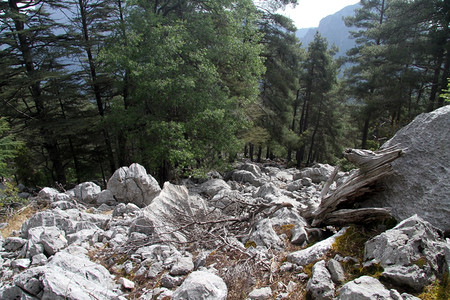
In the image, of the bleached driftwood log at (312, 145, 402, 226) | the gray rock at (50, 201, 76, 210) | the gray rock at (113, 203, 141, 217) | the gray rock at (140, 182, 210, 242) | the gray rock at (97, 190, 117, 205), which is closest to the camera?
the bleached driftwood log at (312, 145, 402, 226)

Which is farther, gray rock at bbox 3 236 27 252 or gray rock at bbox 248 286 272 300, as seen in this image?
gray rock at bbox 3 236 27 252

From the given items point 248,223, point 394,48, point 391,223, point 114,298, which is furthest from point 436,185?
point 394,48

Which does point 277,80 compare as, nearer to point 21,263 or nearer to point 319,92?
point 319,92

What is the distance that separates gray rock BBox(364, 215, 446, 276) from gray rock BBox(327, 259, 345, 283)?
0.36 metres

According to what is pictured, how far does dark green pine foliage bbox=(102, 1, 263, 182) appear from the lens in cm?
1110

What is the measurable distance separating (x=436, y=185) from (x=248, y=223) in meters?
2.98

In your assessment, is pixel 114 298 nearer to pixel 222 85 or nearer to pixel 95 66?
pixel 222 85

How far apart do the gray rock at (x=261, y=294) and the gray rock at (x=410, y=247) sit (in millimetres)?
1240

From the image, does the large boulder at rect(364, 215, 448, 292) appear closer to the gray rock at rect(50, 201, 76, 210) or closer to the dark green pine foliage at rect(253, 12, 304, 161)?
the gray rock at rect(50, 201, 76, 210)

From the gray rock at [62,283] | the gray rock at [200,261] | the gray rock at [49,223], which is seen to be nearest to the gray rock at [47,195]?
the gray rock at [49,223]

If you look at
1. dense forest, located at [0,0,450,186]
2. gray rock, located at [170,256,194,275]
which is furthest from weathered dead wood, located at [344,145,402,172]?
dense forest, located at [0,0,450,186]

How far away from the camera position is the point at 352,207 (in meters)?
4.71

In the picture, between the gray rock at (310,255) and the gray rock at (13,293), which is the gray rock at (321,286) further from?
the gray rock at (13,293)

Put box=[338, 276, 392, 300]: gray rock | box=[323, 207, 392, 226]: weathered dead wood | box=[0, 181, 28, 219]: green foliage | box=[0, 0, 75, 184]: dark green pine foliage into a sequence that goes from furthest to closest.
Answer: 1. box=[0, 0, 75, 184]: dark green pine foliage
2. box=[0, 181, 28, 219]: green foliage
3. box=[323, 207, 392, 226]: weathered dead wood
4. box=[338, 276, 392, 300]: gray rock
